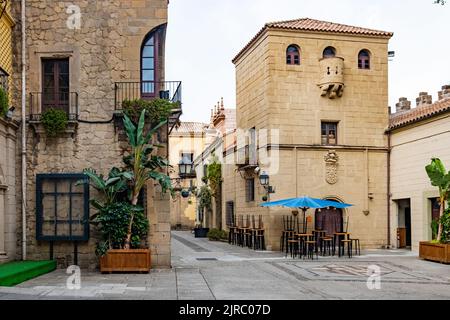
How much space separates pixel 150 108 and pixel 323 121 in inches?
439

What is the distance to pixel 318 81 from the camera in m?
25.5

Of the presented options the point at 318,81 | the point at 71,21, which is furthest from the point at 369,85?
the point at 71,21

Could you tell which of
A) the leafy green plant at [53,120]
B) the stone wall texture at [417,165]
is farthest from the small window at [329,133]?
the leafy green plant at [53,120]

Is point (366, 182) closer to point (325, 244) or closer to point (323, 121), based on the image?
point (323, 121)

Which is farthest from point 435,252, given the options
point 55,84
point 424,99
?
point 55,84

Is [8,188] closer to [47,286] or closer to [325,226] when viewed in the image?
[47,286]

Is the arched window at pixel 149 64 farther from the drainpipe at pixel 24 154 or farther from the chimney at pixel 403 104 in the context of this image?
the chimney at pixel 403 104

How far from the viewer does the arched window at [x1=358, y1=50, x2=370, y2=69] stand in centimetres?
2620

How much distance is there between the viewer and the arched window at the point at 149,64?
1664cm

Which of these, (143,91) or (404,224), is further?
(404,224)

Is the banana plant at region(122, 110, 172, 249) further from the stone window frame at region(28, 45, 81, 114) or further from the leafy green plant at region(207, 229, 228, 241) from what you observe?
the leafy green plant at region(207, 229, 228, 241)

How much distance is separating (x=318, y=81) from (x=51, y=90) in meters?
12.4

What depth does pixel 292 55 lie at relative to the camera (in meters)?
25.4

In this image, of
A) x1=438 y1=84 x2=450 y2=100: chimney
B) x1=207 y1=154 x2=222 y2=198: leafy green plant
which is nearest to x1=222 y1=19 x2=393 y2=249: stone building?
x1=438 y1=84 x2=450 y2=100: chimney
